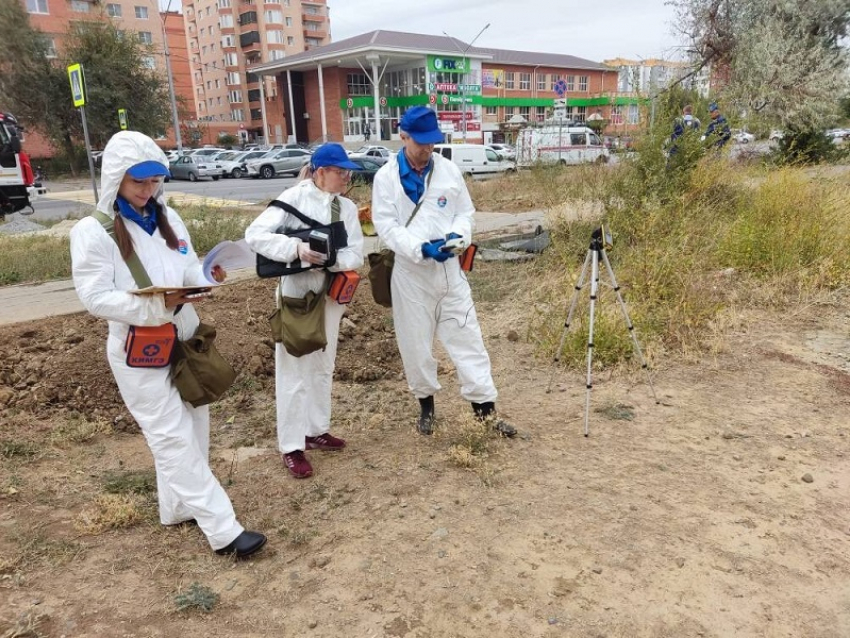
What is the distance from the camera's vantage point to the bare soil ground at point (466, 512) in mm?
2309

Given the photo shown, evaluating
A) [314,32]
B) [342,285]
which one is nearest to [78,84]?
[342,285]

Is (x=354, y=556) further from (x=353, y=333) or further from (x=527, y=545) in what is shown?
(x=353, y=333)

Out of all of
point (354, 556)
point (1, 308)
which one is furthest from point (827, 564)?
point (1, 308)

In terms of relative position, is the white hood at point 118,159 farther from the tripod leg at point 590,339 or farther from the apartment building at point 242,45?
the apartment building at point 242,45

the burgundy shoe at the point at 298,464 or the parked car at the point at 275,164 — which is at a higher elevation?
the parked car at the point at 275,164

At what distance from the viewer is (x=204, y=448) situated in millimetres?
2885

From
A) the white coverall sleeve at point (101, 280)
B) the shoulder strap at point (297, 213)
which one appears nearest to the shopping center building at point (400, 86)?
the shoulder strap at point (297, 213)

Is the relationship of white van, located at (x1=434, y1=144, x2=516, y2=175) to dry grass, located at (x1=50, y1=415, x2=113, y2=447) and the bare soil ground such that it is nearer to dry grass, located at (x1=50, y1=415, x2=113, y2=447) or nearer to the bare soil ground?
the bare soil ground

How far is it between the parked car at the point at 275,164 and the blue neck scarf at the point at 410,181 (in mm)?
26101

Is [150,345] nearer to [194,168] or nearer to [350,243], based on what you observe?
[350,243]

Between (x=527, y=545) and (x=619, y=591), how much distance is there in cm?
43

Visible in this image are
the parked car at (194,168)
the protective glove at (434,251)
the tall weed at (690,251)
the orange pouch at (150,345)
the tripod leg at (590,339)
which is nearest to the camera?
the orange pouch at (150,345)

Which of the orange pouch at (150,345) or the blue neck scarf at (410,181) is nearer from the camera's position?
the orange pouch at (150,345)

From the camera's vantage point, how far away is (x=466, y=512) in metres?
2.94
